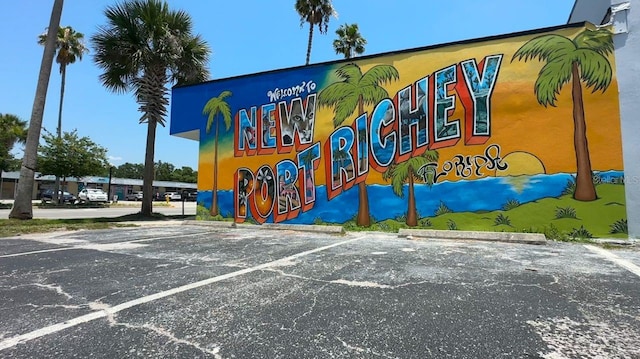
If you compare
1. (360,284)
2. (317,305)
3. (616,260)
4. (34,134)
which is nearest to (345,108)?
(616,260)

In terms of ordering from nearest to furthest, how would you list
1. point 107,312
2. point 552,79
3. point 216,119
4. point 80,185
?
1. point 107,312
2. point 552,79
3. point 216,119
4. point 80,185

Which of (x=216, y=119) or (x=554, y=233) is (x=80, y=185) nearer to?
(x=216, y=119)

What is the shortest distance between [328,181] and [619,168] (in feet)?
27.4

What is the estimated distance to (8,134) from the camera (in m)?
30.5

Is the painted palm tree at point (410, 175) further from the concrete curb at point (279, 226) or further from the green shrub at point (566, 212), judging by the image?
the green shrub at point (566, 212)

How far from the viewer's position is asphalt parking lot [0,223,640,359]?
2924mm

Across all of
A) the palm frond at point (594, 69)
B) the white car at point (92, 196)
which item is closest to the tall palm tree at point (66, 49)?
the white car at point (92, 196)

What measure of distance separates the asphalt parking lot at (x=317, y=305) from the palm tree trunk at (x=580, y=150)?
289cm

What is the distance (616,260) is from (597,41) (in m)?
6.47

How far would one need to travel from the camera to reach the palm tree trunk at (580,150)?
31.9 feet

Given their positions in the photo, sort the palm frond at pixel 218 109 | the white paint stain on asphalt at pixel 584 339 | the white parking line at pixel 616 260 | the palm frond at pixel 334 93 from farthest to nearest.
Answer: the palm frond at pixel 218 109, the palm frond at pixel 334 93, the white parking line at pixel 616 260, the white paint stain on asphalt at pixel 584 339

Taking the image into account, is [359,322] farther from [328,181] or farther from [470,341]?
[328,181]

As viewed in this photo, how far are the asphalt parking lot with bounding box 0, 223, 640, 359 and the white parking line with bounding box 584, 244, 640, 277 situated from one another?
0.18ft

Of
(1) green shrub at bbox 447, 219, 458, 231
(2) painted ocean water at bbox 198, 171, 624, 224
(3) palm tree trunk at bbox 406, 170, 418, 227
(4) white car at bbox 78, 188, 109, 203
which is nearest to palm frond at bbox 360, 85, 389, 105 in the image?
(3) palm tree trunk at bbox 406, 170, 418, 227
